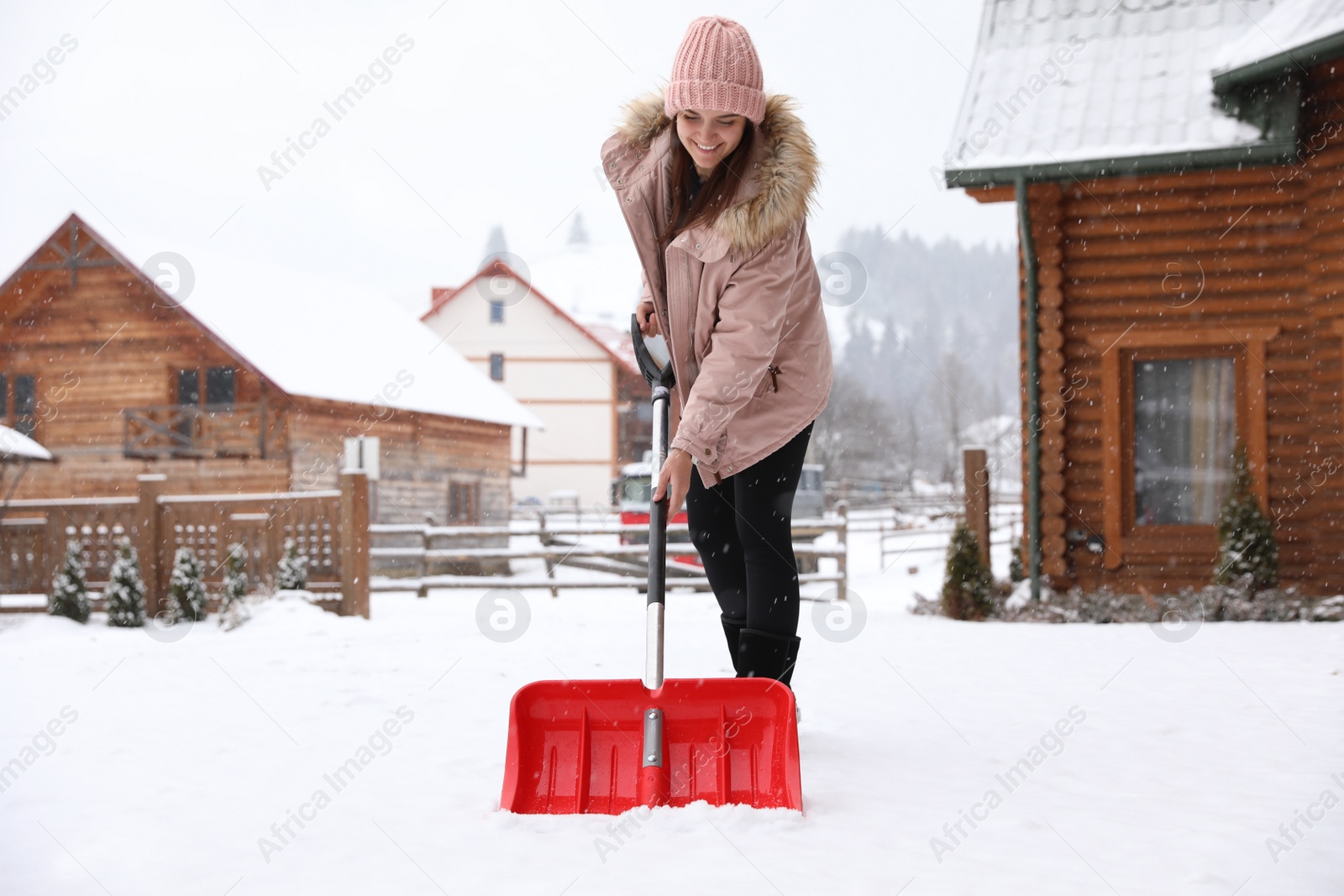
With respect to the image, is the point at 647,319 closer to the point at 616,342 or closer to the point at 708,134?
the point at 708,134

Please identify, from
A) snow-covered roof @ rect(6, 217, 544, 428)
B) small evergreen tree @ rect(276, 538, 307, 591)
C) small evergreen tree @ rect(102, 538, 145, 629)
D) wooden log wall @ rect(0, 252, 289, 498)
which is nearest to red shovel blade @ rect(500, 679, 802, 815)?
small evergreen tree @ rect(276, 538, 307, 591)

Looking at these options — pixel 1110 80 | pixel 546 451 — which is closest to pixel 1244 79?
pixel 1110 80

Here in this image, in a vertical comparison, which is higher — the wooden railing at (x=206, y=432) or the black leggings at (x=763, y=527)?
the wooden railing at (x=206, y=432)

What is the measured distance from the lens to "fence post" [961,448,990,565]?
752cm

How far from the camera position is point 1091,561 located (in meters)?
7.38

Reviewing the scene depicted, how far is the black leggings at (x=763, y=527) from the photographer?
2.45 metres

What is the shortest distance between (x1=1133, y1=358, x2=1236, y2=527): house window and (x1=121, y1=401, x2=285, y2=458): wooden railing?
36.4ft

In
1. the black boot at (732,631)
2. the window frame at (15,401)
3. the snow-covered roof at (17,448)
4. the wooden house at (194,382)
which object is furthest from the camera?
the window frame at (15,401)

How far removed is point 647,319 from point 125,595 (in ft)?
19.2

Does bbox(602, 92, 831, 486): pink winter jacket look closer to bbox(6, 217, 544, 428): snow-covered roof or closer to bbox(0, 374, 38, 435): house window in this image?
bbox(6, 217, 544, 428): snow-covered roof

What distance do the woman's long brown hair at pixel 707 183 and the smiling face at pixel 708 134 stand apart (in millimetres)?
26

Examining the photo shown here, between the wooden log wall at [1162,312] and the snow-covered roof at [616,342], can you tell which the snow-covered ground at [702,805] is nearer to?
the wooden log wall at [1162,312]

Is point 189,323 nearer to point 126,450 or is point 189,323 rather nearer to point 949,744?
point 126,450

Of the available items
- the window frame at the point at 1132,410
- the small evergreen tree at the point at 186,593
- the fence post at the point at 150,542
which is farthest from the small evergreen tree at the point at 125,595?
the window frame at the point at 1132,410
